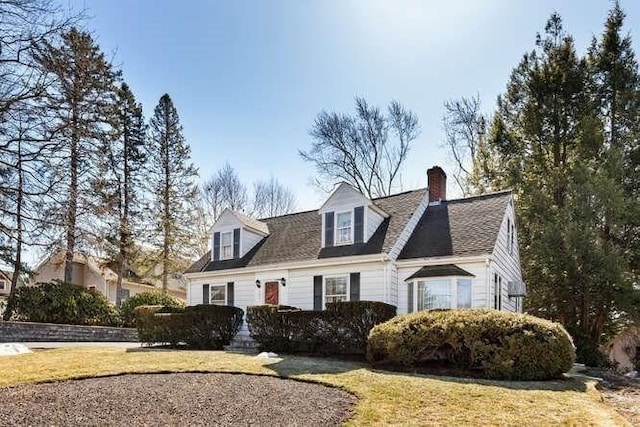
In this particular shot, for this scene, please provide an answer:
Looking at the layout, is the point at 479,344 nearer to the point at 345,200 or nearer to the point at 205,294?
the point at 345,200

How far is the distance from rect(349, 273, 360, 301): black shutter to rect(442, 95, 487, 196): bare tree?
49.1ft

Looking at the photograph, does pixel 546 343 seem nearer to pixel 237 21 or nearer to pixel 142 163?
pixel 237 21

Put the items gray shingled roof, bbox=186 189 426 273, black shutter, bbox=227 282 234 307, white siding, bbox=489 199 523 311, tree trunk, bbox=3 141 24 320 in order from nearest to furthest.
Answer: white siding, bbox=489 199 523 311 < tree trunk, bbox=3 141 24 320 < gray shingled roof, bbox=186 189 426 273 < black shutter, bbox=227 282 234 307

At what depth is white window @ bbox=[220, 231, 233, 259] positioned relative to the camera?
19.8 metres

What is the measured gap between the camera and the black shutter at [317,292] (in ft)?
52.4

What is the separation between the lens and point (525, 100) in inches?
933

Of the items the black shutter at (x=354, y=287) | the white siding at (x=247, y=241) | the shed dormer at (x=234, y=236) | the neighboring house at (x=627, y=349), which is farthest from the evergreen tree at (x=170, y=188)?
the neighboring house at (x=627, y=349)

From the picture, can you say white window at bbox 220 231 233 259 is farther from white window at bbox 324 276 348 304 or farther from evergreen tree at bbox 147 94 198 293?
evergreen tree at bbox 147 94 198 293

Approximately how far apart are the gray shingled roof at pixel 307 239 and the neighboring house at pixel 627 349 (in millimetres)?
10658

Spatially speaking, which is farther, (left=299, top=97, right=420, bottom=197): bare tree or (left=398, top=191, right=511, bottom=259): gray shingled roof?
(left=299, top=97, right=420, bottom=197): bare tree

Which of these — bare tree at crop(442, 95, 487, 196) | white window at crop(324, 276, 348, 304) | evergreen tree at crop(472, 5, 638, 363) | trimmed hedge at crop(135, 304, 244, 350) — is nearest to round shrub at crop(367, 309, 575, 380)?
white window at crop(324, 276, 348, 304)

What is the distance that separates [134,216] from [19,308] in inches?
417

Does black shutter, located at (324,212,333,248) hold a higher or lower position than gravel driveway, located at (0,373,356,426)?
higher

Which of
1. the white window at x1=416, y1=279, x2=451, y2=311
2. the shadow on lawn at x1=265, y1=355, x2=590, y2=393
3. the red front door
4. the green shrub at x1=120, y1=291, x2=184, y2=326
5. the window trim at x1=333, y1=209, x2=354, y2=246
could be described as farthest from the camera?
the green shrub at x1=120, y1=291, x2=184, y2=326
